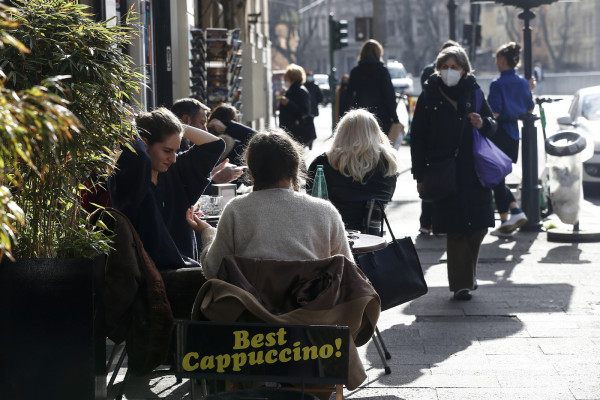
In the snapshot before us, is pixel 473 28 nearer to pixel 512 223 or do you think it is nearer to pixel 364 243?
pixel 512 223

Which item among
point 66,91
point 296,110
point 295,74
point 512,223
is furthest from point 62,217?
point 296,110

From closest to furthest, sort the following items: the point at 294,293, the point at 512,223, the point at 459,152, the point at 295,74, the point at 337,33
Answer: the point at 294,293
the point at 459,152
the point at 512,223
the point at 295,74
the point at 337,33

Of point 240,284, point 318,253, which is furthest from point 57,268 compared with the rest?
point 318,253

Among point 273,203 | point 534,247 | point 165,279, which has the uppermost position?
point 273,203

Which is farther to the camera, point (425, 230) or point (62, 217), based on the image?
point (425, 230)

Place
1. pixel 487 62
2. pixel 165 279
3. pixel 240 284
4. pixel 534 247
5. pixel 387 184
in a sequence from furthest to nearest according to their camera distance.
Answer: pixel 487 62, pixel 534 247, pixel 387 184, pixel 165 279, pixel 240 284

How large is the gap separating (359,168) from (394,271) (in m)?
1.01

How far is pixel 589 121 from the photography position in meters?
16.6

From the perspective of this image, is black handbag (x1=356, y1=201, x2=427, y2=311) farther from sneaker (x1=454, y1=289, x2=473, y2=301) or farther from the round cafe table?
sneaker (x1=454, y1=289, x2=473, y2=301)

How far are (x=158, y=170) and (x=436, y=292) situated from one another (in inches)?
146

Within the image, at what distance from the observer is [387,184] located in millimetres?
7105

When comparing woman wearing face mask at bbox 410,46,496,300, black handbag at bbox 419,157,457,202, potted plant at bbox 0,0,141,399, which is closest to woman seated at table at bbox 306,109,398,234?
black handbag at bbox 419,157,457,202

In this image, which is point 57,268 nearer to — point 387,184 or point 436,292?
point 387,184

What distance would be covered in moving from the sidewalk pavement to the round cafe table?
2.39 feet
